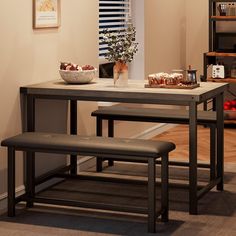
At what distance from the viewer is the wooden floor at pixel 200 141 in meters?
6.45

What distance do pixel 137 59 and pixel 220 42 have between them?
1.30 m

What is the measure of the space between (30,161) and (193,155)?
3.58 feet

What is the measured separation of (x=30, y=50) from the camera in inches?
193

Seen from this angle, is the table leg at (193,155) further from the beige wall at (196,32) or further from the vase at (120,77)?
the beige wall at (196,32)

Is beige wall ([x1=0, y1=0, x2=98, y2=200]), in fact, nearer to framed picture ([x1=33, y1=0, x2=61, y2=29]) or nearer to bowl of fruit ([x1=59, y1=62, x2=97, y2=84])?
framed picture ([x1=33, y1=0, x2=61, y2=29])

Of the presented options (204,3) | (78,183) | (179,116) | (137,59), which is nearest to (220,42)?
(204,3)

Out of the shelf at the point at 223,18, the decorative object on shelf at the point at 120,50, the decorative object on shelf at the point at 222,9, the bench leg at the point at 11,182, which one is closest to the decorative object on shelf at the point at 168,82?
the decorative object on shelf at the point at 120,50

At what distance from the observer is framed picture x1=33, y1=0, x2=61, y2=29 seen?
4941 millimetres

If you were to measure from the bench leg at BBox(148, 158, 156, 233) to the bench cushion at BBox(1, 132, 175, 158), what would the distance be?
7 cm

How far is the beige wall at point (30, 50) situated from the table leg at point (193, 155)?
1173 millimetres

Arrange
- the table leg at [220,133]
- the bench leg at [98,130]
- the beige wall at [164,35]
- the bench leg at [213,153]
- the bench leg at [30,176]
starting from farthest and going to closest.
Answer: the beige wall at [164,35] < the bench leg at [98,130] < the bench leg at [213,153] < the table leg at [220,133] < the bench leg at [30,176]

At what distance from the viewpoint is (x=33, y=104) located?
4.81 meters

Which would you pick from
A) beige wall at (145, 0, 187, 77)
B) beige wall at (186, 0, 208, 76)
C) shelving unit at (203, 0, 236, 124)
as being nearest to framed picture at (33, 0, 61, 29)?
beige wall at (145, 0, 187, 77)

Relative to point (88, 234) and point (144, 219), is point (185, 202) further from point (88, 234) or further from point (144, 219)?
point (88, 234)
